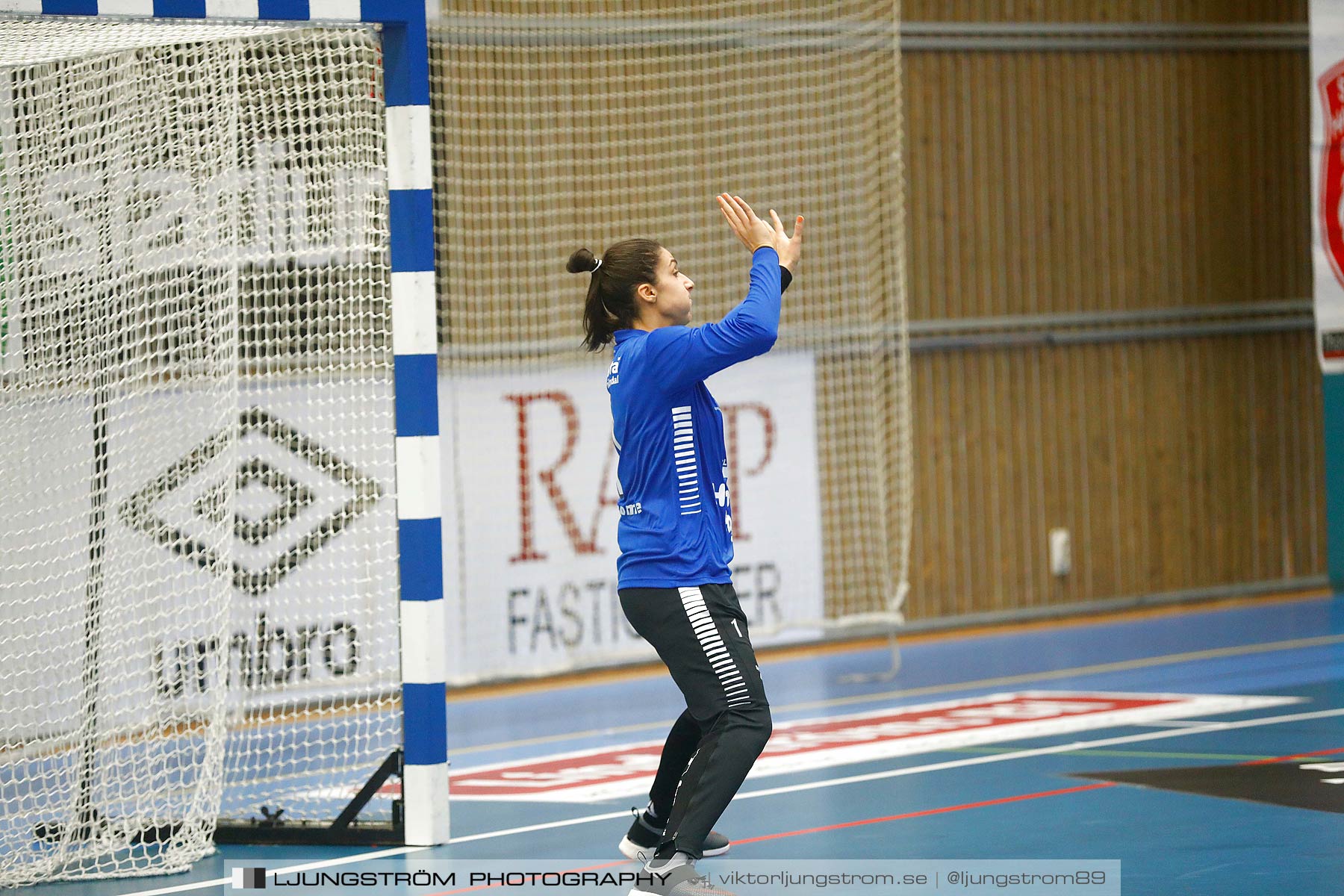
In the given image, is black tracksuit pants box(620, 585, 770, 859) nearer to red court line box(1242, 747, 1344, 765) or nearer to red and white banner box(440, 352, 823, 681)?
red court line box(1242, 747, 1344, 765)

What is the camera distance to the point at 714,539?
16.2ft

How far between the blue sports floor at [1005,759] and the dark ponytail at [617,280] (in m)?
1.74

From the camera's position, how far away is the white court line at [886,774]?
5.78 metres

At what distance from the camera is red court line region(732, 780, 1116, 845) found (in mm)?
6012

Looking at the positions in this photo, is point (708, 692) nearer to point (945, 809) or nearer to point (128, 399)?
point (945, 809)

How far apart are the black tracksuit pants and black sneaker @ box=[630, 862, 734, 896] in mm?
60

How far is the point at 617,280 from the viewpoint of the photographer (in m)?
5.07

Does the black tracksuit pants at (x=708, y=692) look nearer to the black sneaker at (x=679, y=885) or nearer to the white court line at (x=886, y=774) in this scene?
the black sneaker at (x=679, y=885)

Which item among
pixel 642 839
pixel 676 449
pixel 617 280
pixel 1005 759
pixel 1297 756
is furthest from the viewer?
pixel 1005 759

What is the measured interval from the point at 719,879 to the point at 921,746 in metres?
2.68

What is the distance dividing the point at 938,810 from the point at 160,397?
3.28 metres

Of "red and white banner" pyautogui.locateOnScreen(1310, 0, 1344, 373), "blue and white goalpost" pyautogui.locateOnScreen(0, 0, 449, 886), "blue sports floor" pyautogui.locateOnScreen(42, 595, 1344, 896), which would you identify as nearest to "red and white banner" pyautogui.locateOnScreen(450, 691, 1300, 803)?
"blue sports floor" pyautogui.locateOnScreen(42, 595, 1344, 896)

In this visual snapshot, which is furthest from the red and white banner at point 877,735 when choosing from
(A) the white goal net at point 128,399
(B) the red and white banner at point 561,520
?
(B) the red and white banner at point 561,520

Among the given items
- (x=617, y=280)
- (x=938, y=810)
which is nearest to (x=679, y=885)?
(x=617, y=280)
